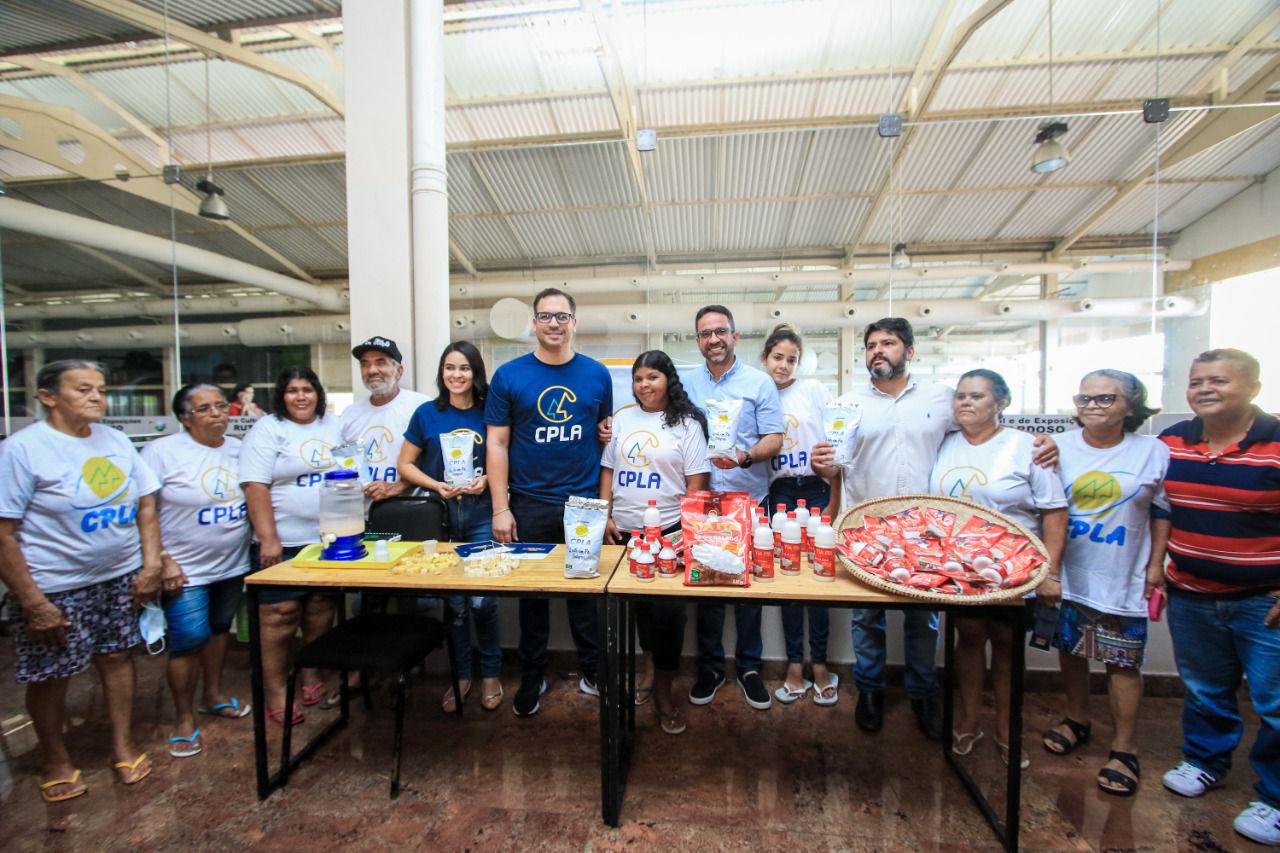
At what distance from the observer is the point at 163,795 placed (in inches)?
69.6

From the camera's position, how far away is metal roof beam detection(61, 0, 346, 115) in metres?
3.33

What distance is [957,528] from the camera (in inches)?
62.7

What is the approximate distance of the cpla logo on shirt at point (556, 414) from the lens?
2.09 meters

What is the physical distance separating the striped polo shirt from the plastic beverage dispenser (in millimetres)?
3149

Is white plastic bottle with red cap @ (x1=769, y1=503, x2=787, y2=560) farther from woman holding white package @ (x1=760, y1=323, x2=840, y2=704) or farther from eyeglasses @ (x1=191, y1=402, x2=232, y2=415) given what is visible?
eyeglasses @ (x1=191, y1=402, x2=232, y2=415)

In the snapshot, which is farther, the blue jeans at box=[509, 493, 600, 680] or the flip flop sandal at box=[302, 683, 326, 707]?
the flip flop sandal at box=[302, 683, 326, 707]

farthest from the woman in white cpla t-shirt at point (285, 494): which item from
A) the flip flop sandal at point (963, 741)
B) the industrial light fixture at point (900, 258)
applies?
A: the industrial light fixture at point (900, 258)

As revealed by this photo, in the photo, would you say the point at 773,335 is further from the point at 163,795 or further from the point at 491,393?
the point at 163,795

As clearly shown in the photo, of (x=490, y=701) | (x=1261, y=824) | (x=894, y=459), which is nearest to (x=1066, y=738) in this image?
(x=1261, y=824)

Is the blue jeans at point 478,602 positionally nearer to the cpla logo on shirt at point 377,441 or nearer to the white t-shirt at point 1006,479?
the cpla logo on shirt at point 377,441

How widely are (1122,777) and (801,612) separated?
123 centimetres

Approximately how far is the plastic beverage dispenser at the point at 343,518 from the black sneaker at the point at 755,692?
1.88 meters

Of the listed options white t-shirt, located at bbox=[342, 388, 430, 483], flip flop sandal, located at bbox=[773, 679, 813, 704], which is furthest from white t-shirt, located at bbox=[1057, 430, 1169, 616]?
white t-shirt, located at bbox=[342, 388, 430, 483]

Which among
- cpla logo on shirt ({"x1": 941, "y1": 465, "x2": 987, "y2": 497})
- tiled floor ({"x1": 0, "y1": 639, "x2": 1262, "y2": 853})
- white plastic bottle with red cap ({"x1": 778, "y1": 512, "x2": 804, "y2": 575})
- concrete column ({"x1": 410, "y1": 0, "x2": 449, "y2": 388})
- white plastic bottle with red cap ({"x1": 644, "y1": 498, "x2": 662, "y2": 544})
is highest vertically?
concrete column ({"x1": 410, "y1": 0, "x2": 449, "y2": 388})
